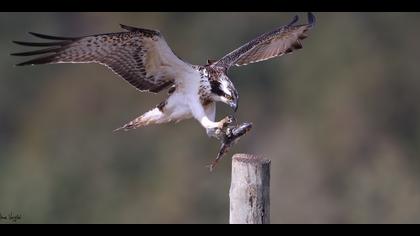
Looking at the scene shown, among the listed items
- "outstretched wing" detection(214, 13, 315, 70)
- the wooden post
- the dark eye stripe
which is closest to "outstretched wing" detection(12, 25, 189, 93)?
the dark eye stripe

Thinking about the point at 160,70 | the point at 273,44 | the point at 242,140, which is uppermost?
the point at 242,140

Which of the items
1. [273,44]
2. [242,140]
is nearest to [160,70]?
[273,44]

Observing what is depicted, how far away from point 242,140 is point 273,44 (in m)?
7.34

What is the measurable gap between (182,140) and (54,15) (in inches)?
177

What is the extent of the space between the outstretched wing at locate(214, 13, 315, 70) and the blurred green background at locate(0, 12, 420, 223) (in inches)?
221

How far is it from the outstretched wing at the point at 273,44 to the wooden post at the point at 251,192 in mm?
2136

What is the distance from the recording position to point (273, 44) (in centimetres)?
920

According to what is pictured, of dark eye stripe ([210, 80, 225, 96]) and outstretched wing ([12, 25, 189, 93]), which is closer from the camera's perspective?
outstretched wing ([12, 25, 189, 93])

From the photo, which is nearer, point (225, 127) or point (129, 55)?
point (225, 127)

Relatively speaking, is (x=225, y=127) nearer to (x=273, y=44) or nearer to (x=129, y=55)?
(x=129, y=55)

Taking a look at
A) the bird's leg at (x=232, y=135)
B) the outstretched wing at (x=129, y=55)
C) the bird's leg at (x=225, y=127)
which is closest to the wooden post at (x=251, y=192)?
the bird's leg at (x=232, y=135)

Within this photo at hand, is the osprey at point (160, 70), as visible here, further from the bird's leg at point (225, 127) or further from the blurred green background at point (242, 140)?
the blurred green background at point (242, 140)

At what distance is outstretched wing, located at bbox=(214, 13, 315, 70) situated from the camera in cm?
876

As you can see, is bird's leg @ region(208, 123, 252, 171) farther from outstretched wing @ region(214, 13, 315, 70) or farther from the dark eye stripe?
outstretched wing @ region(214, 13, 315, 70)
